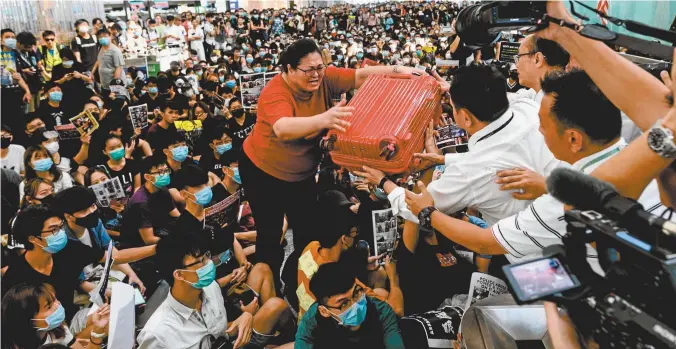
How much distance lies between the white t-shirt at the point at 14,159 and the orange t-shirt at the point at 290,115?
10.3ft

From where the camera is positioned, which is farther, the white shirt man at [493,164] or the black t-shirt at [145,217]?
the black t-shirt at [145,217]

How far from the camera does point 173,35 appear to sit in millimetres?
12258

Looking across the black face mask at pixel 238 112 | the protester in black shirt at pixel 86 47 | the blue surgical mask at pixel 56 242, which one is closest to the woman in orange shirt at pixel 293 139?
the blue surgical mask at pixel 56 242

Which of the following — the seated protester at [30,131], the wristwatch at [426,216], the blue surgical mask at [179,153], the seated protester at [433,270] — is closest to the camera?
the wristwatch at [426,216]

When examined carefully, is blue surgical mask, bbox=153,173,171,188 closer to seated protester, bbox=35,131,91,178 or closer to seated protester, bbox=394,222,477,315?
seated protester, bbox=35,131,91,178

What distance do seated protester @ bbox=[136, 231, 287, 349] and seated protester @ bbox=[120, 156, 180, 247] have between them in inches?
37.1

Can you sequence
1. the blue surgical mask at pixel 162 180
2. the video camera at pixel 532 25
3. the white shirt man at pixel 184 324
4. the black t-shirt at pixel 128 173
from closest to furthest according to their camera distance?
the video camera at pixel 532 25, the white shirt man at pixel 184 324, the blue surgical mask at pixel 162 180, the black t-shirt at pixel 128 173

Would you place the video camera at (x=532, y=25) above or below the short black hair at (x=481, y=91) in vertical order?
above

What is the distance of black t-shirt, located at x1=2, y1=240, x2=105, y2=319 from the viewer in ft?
9.31

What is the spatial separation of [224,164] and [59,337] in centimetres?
217

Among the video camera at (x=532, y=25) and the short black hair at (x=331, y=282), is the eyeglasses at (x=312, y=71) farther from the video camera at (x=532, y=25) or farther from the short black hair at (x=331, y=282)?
the short black hair at (x=331, y=282)

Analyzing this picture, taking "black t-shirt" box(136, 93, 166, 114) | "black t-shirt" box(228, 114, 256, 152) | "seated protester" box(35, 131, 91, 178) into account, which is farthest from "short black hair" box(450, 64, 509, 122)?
"black t-shirt" box(136, 93, 166, 114)

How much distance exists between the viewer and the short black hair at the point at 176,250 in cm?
247

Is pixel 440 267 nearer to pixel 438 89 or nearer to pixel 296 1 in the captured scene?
pixel 438 89
